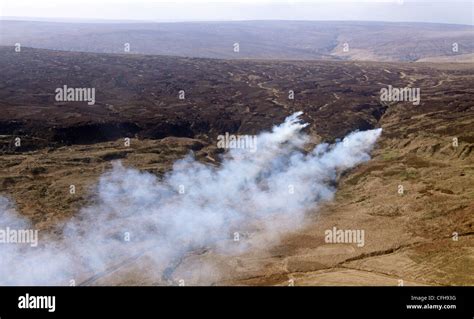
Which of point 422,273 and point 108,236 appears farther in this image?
point 108,236

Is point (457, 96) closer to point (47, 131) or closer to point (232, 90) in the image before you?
point (232, 90)

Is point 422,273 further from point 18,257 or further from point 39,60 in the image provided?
point 39,60

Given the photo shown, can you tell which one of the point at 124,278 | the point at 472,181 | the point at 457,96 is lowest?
the point at 124,278

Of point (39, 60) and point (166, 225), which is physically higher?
point (39, 60)

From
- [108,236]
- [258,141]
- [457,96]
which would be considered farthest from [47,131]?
[457,96]
